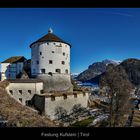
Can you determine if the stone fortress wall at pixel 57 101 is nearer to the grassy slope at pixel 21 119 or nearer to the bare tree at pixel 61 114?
the bare tree at pixel 61 114

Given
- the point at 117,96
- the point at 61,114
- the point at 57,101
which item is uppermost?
the point at 117,96

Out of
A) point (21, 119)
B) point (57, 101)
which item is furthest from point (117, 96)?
point (57, 101)

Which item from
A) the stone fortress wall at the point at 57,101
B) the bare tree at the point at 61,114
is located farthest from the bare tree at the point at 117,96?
the stone fortress wall at the point at 57,101

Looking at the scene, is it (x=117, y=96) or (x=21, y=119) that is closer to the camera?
(x=21, y=119)

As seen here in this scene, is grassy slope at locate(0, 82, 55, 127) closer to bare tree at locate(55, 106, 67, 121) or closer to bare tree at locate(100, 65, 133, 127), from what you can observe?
bare tree at locate(100, 65, 133, 127)

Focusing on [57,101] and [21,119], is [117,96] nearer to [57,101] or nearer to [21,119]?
[21,119]

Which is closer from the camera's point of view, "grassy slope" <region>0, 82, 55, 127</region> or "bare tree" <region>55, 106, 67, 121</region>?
"grassy slope" <region>0, 82, 55, 127</region>

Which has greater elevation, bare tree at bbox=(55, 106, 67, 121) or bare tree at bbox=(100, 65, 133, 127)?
bare tree at bbox=(100, 65, 133, 127)

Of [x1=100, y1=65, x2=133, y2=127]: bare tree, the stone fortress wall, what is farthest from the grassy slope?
the stone fortress wall

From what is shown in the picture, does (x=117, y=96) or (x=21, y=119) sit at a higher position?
(x=117, y=96)

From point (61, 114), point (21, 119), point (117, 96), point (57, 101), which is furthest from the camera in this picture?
point (57, 101)

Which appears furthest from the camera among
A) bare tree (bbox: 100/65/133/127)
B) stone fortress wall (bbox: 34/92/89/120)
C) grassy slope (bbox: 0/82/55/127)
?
stone fortress wall (bbox: 34/92/89/120)
